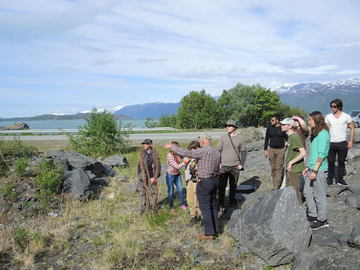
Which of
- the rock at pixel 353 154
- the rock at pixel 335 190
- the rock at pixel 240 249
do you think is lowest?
the rock at pixel 240 249

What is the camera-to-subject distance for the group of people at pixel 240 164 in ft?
18.2

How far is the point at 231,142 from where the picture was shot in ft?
23.0

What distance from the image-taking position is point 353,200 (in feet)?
22.5

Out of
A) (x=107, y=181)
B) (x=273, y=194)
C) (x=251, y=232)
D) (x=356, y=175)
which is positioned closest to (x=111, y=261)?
(x=251, y=232)

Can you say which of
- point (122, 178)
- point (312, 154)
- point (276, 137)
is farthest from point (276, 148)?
point (122, 178)

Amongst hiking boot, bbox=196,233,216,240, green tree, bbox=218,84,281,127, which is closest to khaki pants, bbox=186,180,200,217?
hiking boot, bbox=196,233,216,240

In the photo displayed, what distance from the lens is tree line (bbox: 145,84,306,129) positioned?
47.7 meters

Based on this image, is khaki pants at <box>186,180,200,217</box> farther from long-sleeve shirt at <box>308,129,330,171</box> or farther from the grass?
long-sleeve shirt at <box>308,129,330,171</box>

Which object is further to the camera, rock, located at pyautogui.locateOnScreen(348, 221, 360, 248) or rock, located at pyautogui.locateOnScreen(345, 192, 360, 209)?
rock, located at pyautogui.locateOnScreen(345, 192, 360, 209)

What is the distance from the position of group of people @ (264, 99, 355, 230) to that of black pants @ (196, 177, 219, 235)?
1612 mm

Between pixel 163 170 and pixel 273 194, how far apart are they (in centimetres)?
697

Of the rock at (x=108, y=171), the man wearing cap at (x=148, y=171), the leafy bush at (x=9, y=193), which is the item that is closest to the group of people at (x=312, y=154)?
the man wearing cap at (x=148, y=171)

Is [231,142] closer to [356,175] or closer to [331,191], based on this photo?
[331,191]

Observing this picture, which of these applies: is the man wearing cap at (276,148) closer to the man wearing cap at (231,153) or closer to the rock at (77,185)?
the man wearing cap at (231,153)
